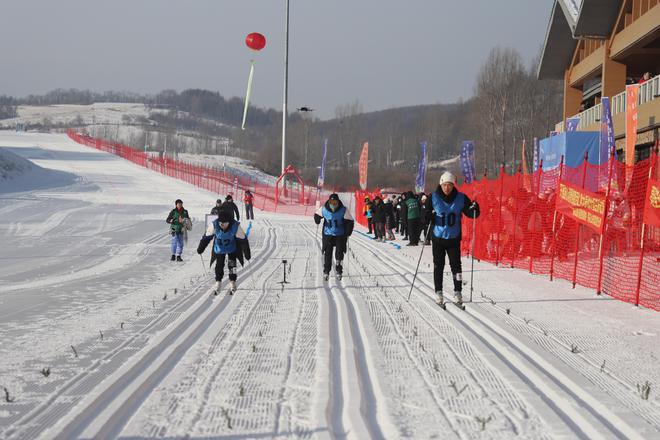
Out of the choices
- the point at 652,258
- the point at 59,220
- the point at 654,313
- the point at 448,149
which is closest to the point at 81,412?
the point at 654,313

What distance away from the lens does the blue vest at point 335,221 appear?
12258 mm

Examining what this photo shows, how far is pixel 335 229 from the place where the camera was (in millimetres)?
12266

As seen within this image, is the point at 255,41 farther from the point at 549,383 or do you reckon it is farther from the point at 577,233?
the point at 549,383

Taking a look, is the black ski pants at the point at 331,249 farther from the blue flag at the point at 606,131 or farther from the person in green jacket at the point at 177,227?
the blue flag at the point at 606,131

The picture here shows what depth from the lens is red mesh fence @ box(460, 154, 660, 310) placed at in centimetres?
1031

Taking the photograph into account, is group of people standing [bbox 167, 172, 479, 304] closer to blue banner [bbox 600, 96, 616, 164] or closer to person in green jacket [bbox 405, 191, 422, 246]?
blue banner [bbox 600, 96, 616, 164]

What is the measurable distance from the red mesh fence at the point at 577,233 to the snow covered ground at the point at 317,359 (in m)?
0.61

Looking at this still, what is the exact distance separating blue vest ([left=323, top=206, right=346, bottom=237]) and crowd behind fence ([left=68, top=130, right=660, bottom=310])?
0.68 meters

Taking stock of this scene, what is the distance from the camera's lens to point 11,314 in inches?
332

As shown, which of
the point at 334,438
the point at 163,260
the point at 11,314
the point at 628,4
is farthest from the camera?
the point at 628,4

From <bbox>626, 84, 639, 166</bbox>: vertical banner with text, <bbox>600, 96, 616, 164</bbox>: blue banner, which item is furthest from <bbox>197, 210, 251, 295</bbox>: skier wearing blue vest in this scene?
<bbox>600, 96, 616, 164</bbox>: blue banner

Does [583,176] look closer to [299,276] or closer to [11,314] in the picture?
[299,276]

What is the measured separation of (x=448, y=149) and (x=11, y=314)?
124 metres

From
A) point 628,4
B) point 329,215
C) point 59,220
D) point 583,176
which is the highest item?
point 628,4
